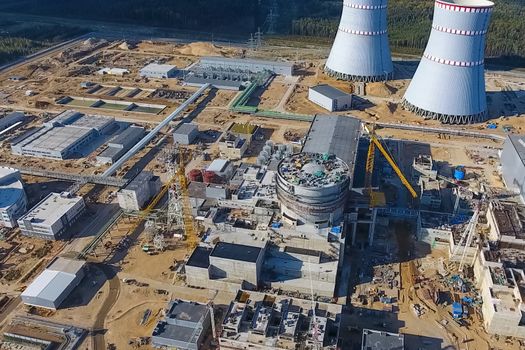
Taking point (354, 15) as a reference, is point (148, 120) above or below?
below

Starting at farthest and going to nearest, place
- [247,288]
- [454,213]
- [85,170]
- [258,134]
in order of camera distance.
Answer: [258,134]
[85,170]
[454,213]
[247,288]

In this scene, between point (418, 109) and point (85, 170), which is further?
point (418, 109)

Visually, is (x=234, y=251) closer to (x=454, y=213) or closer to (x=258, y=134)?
(x=454, y=213)

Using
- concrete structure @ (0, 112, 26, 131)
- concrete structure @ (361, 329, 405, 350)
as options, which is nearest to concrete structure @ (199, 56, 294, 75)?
concrete structure @ (0, 112, 26, 131)

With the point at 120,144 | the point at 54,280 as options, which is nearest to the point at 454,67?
the point at 120,144

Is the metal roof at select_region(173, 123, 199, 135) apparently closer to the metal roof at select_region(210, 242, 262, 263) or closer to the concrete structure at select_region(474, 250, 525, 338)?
the metal roof at select_region(210, 242, 262, 263)

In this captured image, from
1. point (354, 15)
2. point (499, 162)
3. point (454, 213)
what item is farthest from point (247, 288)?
point (354, 15)
